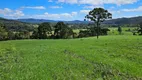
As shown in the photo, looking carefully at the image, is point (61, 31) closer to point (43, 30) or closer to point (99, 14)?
point (43, 30)

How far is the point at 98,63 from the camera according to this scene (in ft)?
70.5

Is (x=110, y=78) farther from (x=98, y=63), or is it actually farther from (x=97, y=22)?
(x=97, y=22)

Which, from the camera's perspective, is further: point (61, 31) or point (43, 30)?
point (61, 31)

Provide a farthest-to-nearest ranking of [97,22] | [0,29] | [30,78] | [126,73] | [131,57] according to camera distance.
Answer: [0,29]
[97,22]
[131,57]
[126,73]
[30,78]

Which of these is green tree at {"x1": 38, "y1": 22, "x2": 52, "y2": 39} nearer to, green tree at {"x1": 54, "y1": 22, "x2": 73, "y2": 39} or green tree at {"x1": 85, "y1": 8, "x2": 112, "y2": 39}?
green tree at {"x1": 54, "y1": 22, "x2": 73, "y2": 39}

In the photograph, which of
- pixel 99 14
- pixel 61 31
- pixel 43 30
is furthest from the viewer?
pixel 61 31

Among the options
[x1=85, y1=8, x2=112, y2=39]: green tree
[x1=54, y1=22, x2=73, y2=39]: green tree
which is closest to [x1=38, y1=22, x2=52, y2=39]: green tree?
[x1=54, y1=22, x2=73, y2=39]: green tree

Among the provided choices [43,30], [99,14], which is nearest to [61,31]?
[43,30]

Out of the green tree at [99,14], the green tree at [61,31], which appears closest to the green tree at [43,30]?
the green tree at [61,31]

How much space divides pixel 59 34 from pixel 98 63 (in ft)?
336

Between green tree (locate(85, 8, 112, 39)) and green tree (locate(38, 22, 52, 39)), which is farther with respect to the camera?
green tree (locate(38, 22, 52, 39))

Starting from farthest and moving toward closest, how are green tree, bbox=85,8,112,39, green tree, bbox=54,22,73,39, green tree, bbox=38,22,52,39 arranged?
1. green tree, bbox=54,22,73,39
2. green tree, bbox=38,22,52,39
3. green tree, bbox=85,8,112,39

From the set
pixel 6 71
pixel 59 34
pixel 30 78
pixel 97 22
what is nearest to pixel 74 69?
pixel 30 78

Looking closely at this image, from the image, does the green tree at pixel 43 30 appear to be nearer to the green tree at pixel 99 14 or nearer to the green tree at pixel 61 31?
the green tree at pixel 61 31
